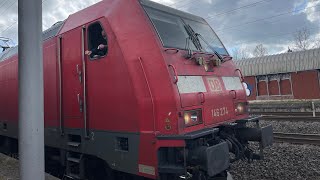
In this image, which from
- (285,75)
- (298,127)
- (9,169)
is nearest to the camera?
(9,169)

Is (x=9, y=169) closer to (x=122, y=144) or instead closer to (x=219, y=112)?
(x=122, y=144)

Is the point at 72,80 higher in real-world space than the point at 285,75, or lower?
lower

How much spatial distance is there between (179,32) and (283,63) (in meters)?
27.0

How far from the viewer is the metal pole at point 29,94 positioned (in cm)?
358

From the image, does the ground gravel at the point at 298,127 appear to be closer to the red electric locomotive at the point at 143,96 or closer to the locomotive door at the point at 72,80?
the red electric locomotive at the point at 143,96

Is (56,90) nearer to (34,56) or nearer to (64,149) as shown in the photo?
(64,149)

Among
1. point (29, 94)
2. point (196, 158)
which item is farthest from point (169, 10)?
point (29, 94)

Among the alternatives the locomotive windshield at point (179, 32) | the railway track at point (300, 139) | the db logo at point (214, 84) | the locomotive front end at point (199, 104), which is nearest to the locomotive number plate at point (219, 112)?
the locomotive front end at point (199, 104)

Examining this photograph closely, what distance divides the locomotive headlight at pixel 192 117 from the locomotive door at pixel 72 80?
70.0 inches

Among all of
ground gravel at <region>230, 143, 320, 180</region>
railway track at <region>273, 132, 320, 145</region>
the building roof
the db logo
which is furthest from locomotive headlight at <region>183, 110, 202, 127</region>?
the building roof

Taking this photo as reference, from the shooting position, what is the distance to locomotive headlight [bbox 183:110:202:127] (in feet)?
13.4

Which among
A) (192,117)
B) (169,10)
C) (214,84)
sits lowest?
(192,117)

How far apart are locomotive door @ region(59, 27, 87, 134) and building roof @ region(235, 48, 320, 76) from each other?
2590 cm

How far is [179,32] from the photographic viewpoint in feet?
16.1
